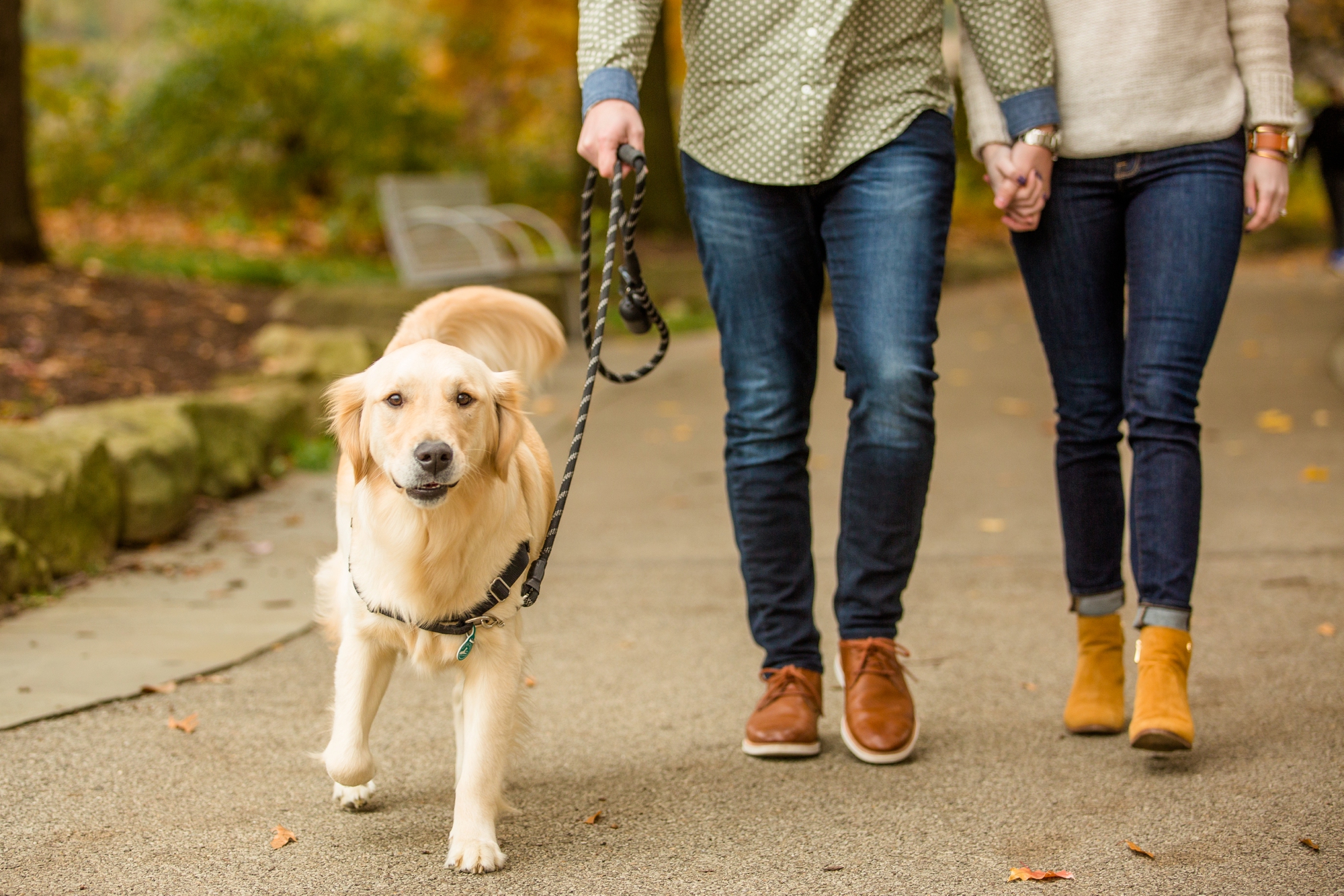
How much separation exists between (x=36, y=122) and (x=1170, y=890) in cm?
1588

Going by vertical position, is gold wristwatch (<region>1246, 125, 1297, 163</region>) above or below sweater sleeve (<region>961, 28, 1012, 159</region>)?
below

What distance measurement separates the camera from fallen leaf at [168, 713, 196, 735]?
115 inches

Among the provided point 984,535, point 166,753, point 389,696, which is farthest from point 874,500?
point 984,535

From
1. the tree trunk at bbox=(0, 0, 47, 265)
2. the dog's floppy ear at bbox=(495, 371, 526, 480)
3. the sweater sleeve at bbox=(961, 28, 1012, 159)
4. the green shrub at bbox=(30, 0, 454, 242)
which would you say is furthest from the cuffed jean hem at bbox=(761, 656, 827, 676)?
the green shrub at bbox=(30, 0, 454, 242)

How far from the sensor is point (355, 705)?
93.8 inches

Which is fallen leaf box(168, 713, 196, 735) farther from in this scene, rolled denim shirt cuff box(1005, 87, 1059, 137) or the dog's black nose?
rolled denim shirt cuff box(1005, 87, 1059, 137)

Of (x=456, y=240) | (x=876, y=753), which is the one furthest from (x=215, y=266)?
(x=876, y=753)

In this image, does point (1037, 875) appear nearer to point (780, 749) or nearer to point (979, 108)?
point (780, 749)

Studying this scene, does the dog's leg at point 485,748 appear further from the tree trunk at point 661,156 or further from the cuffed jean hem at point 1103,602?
the tree trunk at point 661,156

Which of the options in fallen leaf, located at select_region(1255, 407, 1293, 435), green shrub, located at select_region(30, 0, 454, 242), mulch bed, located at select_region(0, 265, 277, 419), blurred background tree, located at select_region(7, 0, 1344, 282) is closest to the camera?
mulch bed, located at select_region(0, 265, 277, 419)

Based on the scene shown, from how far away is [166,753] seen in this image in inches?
110

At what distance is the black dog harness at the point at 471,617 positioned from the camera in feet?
7.59

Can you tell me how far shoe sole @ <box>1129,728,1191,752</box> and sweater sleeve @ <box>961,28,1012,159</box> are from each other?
1.28m

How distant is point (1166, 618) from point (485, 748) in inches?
55.5
